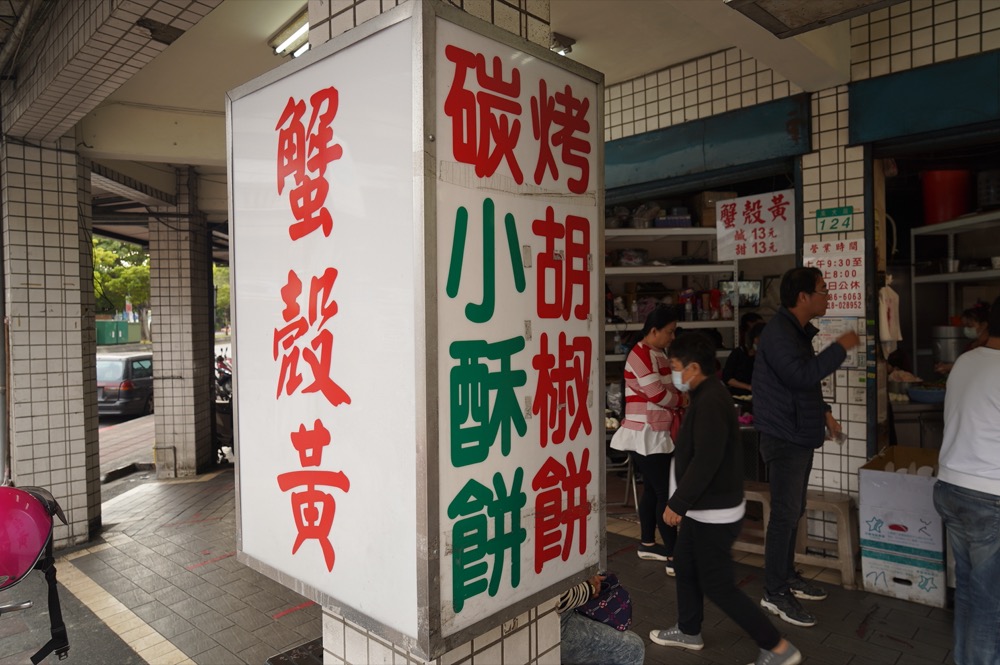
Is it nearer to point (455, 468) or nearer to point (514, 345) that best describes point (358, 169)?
point (514, 345)

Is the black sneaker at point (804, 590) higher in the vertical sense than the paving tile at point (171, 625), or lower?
higher

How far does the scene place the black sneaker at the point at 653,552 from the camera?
15.3 feet

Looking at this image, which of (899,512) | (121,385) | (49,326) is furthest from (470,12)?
(121,385)

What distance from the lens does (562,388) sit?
1771 mm


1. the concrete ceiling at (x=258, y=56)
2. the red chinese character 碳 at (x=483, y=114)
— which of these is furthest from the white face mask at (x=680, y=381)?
the red chinese character 碳 at (x=483, y=114)

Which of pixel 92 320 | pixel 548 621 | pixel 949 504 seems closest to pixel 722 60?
pixel 949 504

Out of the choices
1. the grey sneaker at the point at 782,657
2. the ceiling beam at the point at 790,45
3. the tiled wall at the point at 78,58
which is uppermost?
the tiled wall at the point at 78,58

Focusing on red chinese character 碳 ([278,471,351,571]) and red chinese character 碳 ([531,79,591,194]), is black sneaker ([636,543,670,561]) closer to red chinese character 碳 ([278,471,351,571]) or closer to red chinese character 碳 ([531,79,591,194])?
red chinese character 碳 ([278,471,351,571])

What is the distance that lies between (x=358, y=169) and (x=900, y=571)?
4182mm

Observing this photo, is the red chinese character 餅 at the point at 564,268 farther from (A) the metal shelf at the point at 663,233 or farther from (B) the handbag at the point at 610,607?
(A) the metal shelf at the point at 663,233

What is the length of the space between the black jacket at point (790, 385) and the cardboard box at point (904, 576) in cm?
106

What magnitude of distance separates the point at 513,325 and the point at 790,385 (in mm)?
2488

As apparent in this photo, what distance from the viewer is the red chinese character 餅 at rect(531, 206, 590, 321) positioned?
5.62 feet

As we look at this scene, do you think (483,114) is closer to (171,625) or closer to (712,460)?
(712,460)
